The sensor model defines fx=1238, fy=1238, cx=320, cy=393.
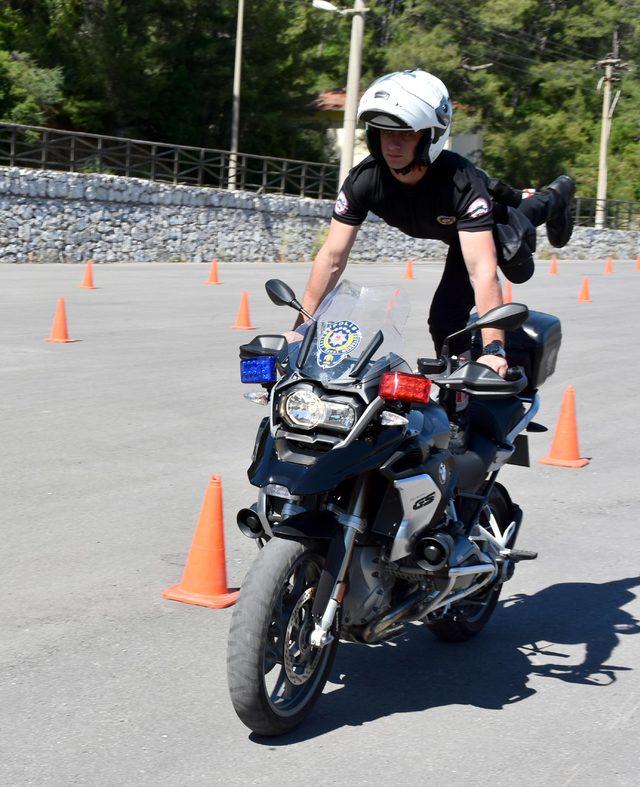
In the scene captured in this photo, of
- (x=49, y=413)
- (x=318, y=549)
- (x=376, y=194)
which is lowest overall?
(x=49, y=413)

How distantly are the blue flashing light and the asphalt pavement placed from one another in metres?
1.24

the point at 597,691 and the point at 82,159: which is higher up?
the point at 82,159

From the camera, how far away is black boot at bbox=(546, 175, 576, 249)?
21.0ft

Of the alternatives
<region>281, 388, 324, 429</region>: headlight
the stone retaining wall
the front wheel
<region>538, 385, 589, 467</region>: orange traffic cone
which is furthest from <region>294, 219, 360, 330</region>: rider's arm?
the stone retaining wall

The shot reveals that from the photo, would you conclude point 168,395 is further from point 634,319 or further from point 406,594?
point 634,319

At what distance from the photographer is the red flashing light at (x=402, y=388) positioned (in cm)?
414

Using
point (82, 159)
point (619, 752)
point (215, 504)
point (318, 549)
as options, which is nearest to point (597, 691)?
point (619, 752)

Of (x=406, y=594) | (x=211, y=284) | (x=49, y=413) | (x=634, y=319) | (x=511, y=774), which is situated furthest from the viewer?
(x=211, y=284)

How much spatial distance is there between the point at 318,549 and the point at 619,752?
132 centimetres

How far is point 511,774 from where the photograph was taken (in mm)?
4207

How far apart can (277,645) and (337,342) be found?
3.53 ft

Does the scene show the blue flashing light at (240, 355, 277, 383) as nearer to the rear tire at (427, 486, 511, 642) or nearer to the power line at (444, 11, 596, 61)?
the rear tire at (427, 486, 511, 642)

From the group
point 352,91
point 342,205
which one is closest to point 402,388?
point 342,205

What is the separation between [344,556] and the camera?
430 centimetres
